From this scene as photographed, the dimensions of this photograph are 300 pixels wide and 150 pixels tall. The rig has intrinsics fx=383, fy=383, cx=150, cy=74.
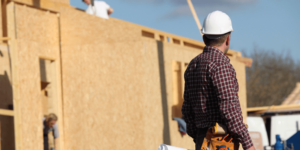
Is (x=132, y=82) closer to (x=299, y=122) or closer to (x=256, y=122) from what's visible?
(x=256, y=122)

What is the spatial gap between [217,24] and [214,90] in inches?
21.6

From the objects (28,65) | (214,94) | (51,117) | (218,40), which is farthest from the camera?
(51,117)

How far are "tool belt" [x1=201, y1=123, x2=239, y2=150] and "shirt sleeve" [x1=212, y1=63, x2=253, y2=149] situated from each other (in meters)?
0.07

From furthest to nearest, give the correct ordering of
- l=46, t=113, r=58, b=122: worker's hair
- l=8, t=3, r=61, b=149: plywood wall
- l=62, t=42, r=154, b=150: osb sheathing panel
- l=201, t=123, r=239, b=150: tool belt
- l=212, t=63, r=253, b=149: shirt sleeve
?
l=46, t=113, r=58, b=122: worker's hair → l=62, t=42, r=154, b=150: osb sheathing panel → l=8, t=3, r=61, b=149: plywood wall → l=201, t=123, r=239, b=150: tool belt → l=212, t=63, r=253, b=149: shirt sleeve

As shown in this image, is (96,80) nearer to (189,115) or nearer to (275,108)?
(189,115)

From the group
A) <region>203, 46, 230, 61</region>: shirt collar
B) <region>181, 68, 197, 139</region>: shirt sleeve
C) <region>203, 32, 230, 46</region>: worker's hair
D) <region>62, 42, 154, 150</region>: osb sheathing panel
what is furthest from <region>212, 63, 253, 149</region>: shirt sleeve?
<region>62, 42, 154, 150</region>: osb sheathing panel

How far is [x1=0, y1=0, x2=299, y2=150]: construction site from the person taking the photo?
23.6 feet

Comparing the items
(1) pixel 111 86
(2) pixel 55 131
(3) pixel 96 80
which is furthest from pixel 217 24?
(2) pixel 55 131

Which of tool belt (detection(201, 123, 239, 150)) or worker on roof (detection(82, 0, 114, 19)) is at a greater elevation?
worker on roof (detection(82, 0, 114, 19))

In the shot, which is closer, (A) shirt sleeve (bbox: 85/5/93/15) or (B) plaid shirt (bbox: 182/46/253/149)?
(B) plaid shirt (bbox: 182/46/253/149)

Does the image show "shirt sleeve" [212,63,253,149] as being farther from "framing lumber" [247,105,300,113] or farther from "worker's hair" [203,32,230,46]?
"framing lumber" [247,105,300,113]

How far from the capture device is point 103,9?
364 inches

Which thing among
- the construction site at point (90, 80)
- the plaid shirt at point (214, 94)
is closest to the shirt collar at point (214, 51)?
the plaid shirt at point (214, 94)

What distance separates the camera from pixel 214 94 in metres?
2.79
